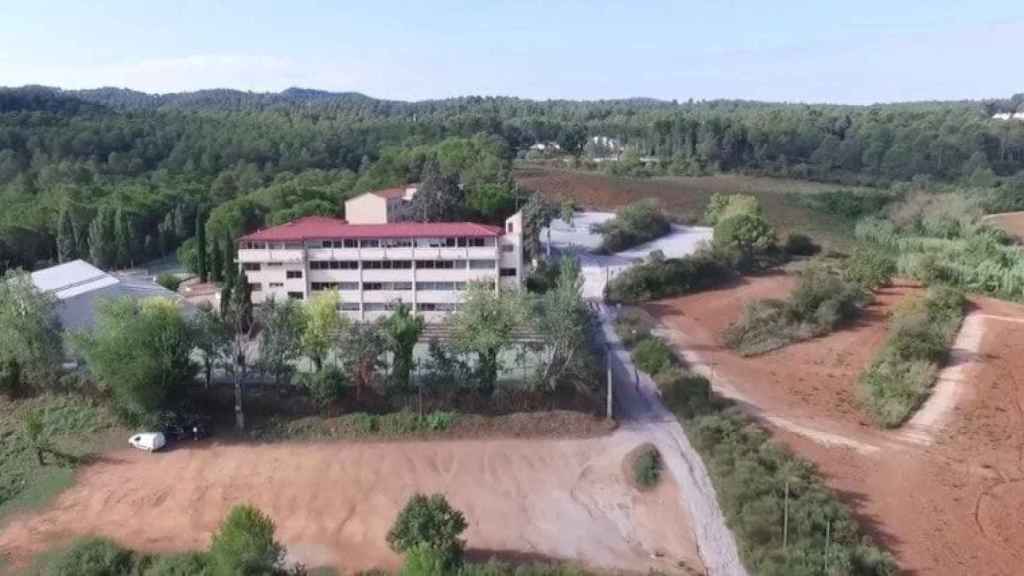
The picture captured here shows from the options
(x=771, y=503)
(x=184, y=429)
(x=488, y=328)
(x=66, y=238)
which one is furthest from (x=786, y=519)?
(x=66, y=238)

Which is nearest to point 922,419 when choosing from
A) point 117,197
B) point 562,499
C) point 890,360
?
point 890,360

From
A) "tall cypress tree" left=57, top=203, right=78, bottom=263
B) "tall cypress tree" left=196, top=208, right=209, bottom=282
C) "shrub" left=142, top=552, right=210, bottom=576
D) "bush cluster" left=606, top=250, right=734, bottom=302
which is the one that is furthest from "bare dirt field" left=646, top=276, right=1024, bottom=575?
"tall cypress tree" left=57, top=203, right=78, bottom=263

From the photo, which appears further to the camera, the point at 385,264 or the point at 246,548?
the point at 385,264

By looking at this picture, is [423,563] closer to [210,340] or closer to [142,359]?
[142,359]

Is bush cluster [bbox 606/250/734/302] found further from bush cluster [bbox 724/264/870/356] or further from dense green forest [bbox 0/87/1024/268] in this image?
dense green forest [bbox 0/87/1024/268]

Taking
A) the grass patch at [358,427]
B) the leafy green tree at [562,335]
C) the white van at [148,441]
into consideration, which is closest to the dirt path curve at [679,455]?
the leafy green tree at [562,335]
